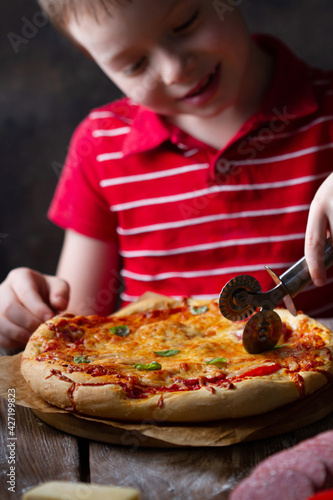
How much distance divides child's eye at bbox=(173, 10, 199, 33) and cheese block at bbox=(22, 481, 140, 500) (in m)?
0.92

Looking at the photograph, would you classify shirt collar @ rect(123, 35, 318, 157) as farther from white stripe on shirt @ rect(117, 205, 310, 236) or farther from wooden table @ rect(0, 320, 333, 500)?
wooden table @ rect(0, 320, 333, 500)

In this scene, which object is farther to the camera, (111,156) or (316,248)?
(111,156)

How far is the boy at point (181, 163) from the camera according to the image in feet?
4.09

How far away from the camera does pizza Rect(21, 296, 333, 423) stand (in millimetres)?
849

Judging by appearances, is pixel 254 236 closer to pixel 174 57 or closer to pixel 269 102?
pixel 269 102

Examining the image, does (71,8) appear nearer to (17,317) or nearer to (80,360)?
(17,317)

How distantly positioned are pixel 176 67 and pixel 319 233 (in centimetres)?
51

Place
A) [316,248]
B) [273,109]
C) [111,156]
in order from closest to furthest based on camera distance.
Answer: [316,248]
[273,109]
[111,156]

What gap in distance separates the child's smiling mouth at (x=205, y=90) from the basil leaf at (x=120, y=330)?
535mm

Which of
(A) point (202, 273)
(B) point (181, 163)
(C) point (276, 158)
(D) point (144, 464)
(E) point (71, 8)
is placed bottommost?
(A) point (202, 273)

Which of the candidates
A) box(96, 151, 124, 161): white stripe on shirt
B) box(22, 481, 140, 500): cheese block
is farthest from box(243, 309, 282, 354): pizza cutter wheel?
box(96, 151, 124, 161): white stripe on shirt

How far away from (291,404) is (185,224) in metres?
0.74

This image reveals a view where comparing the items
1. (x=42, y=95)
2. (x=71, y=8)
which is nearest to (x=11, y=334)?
(x=71, y=8)

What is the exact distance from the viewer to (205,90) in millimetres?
1329
